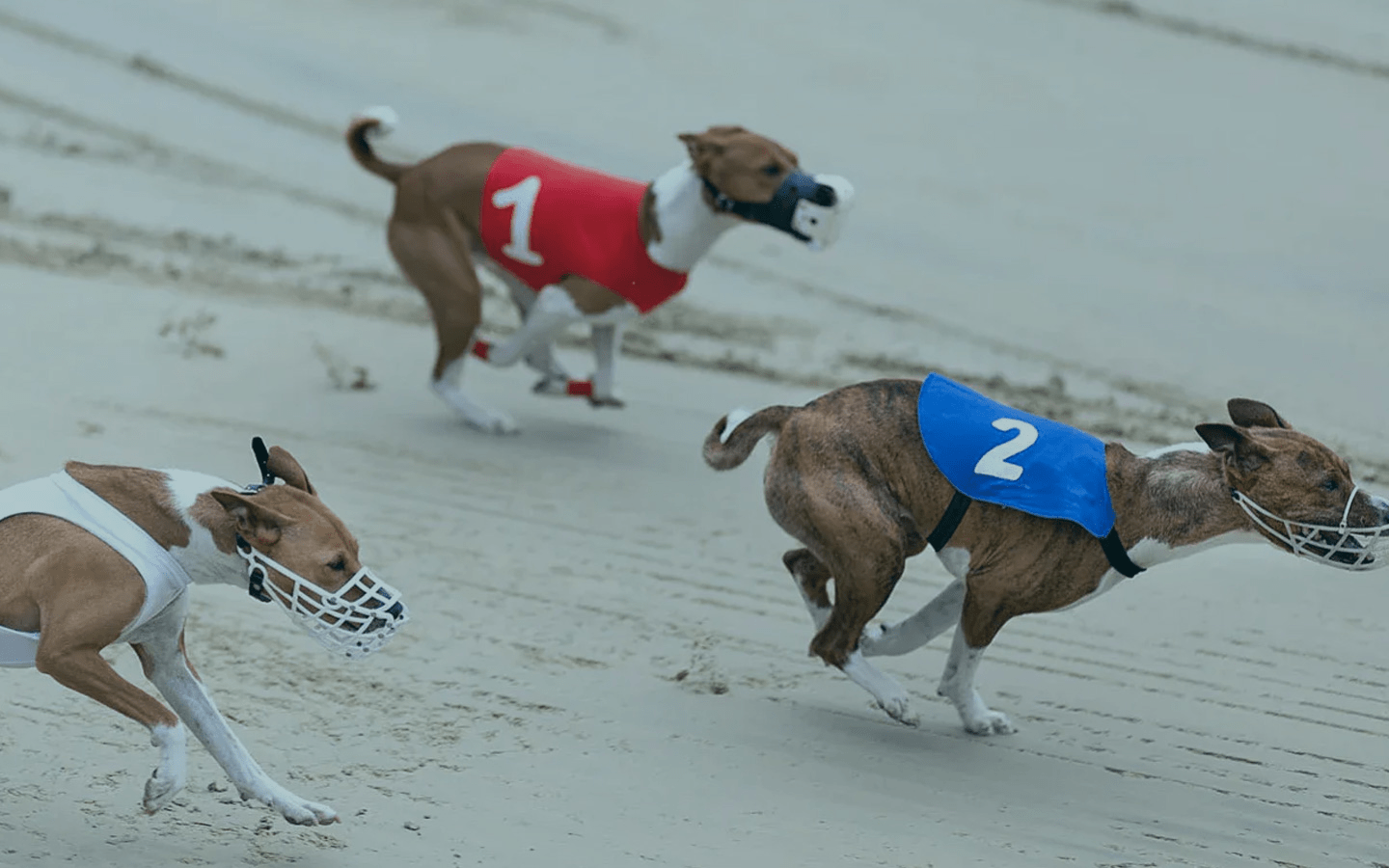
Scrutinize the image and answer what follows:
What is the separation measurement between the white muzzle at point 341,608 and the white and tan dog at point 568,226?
3995 millimetres

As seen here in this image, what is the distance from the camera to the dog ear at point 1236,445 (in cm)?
533

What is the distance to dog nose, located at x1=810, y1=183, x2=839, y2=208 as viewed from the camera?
26.5 feet

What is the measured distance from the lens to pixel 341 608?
460 centimetres

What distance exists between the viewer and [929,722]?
6008 mm

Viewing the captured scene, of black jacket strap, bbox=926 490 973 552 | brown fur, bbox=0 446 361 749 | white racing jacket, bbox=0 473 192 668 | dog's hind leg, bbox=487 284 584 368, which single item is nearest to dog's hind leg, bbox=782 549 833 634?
black jacket strap, bbox=926 490 973 552

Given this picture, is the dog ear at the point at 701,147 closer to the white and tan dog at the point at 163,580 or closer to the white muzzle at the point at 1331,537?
the white muzzle at the point at 1331,537

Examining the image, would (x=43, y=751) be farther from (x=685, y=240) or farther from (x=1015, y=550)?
(x=685, y=240)

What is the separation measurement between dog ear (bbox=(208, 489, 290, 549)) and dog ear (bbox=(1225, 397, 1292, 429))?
9.70 ft

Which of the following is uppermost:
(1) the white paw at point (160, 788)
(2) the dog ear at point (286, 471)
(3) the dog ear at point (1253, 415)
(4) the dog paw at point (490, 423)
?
(3) the dog ear at point (1253, 415)

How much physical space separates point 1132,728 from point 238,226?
25.9 feet

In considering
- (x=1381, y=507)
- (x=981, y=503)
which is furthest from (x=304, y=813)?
(x=1381, y=507)

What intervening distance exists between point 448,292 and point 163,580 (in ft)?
14.5

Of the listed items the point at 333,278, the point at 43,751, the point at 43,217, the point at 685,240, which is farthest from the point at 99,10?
the point at 43,751

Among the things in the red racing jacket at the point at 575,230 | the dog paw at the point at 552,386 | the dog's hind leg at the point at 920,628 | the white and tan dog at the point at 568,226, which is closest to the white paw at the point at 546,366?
the dog paw at the point at 552,386
